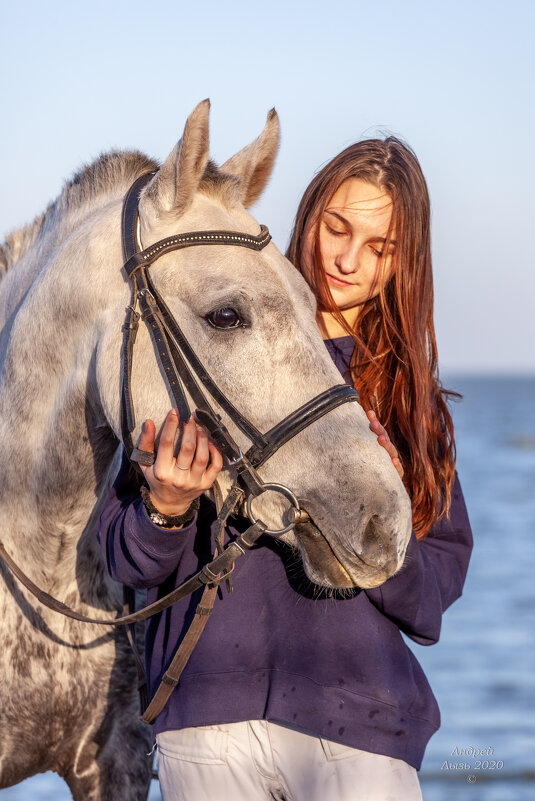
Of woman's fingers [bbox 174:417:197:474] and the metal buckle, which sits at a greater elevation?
woman's fingers [bbox 174:417:197:474]

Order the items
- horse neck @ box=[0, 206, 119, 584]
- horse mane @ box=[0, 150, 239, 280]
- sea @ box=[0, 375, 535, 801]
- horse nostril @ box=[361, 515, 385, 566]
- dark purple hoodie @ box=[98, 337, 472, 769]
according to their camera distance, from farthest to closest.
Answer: sea @ box=[0, 375, 535, 801] → horse mane @ box=[0, 150, 239, 280] → horse neck @ box=[0, 206, 119, 584] → dark purple hoodie @ box=[98, 337, 472, 769] → horse nostril @ box=[361, 515, 385, 566]

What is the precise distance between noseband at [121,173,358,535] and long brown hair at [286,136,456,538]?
468 millimetres

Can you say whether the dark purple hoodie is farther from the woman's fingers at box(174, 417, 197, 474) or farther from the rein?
the woman's fingers at box(174, 417, 197, 474)

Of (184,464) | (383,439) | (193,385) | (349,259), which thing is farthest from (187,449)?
(349,259)

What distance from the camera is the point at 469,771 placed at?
18.1 ft

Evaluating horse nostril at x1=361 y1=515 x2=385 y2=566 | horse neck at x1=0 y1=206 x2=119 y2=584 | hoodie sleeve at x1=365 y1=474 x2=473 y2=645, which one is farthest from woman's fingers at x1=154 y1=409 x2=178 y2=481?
hoodie sleeve at x1=365 y1=474 x2=473 y2=645

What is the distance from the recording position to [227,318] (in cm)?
202

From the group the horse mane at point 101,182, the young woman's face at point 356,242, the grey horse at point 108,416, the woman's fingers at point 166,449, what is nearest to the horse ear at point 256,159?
the grey horse at point 108,416

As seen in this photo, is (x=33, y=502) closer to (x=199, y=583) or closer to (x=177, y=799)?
(x=199, y=583)

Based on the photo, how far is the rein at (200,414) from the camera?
197cm

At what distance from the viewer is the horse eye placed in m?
2.02

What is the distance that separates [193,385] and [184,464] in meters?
0.19

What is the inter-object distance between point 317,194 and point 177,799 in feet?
5.42

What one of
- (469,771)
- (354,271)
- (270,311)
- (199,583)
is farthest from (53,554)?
(469,771)
